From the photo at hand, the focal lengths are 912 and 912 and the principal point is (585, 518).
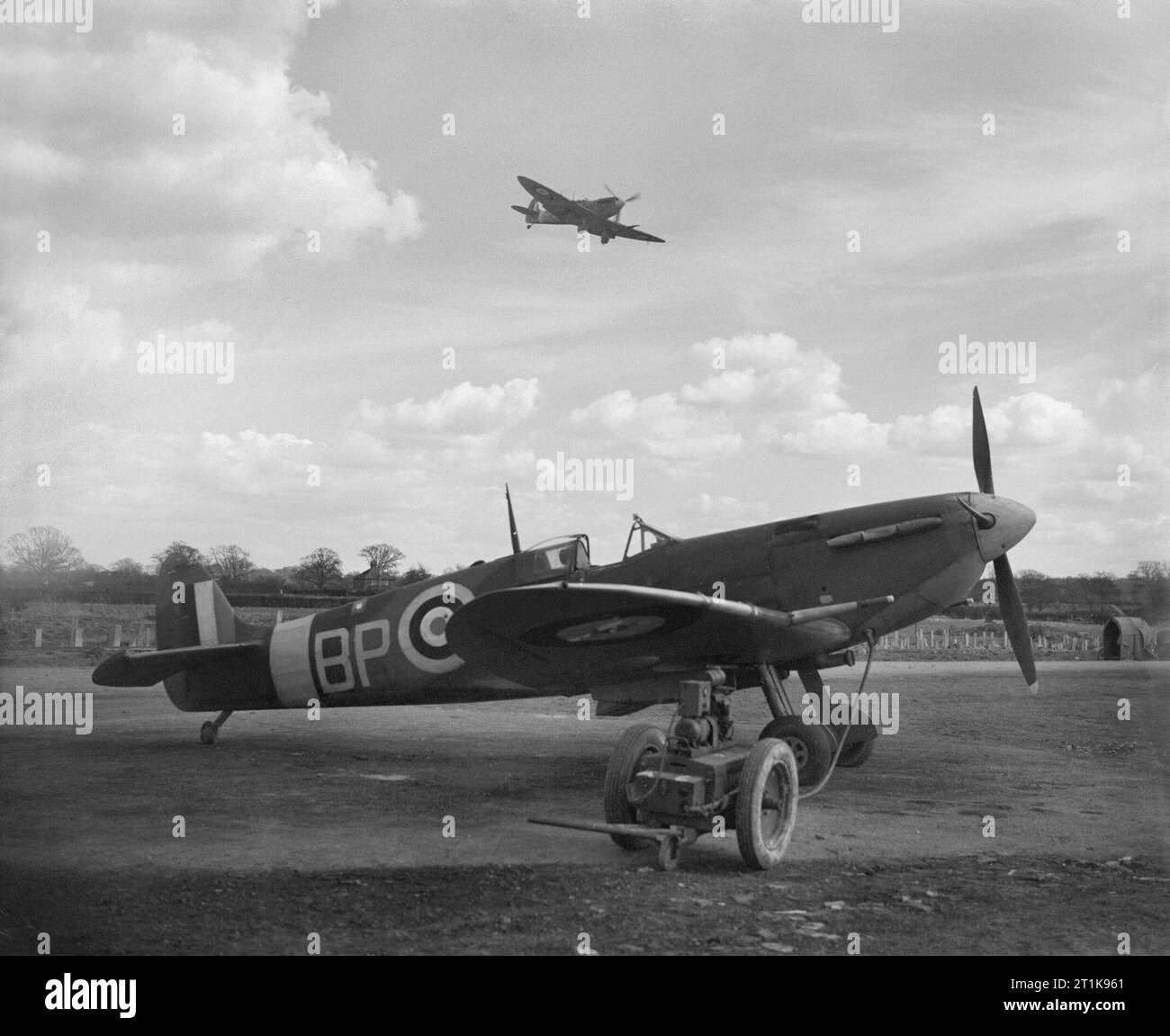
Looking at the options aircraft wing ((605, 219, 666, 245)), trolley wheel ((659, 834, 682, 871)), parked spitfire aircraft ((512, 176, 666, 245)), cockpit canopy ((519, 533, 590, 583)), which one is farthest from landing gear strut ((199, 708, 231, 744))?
parked spitfire aircraft ((512, 176, 666, 245))

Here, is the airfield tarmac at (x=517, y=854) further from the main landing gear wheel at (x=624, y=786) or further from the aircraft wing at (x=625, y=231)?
the aircraft wing at (x=625, y=231)

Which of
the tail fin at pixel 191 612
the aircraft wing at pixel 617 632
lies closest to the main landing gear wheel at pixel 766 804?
the aircraft wing at pixel 617 632

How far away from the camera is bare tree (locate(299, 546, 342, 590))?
15442 millimetres

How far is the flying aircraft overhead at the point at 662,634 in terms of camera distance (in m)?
5.79

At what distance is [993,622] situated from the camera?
32.9 meters

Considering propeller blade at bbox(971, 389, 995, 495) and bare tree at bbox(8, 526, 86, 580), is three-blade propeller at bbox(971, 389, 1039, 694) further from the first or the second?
bare tree at bbox(8, 526, 86, 580)

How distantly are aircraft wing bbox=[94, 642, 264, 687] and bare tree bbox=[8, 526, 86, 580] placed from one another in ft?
4.17

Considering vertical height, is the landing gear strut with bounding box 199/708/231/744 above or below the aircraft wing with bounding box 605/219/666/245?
below

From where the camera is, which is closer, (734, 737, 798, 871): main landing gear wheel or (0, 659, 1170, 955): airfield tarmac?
(0, 659, 1170, 955): airfield tarmac

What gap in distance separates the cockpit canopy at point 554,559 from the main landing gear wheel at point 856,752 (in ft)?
9.67
